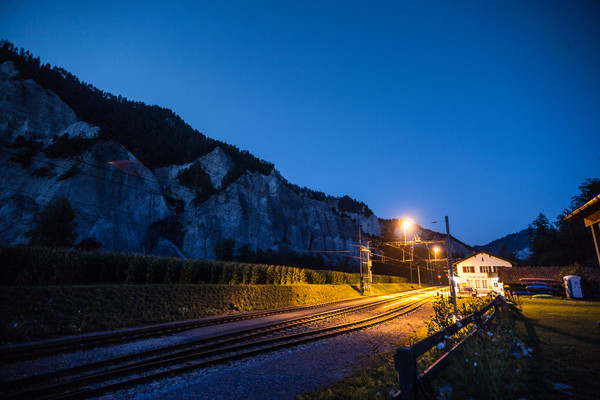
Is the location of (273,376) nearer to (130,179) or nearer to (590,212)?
(590,212)

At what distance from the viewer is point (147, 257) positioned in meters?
19.3

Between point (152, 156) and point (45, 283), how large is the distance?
57580 millimetres

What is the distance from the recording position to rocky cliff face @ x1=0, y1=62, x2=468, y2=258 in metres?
42.8

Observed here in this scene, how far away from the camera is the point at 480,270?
56.0 meters

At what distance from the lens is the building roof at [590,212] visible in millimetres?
7418

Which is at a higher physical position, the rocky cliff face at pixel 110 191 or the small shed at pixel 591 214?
the rocky cliff face at pixel 110 191

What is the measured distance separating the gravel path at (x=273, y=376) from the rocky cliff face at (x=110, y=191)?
35551mm

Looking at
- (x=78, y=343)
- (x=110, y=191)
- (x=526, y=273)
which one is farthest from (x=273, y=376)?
(x=110, y=191)

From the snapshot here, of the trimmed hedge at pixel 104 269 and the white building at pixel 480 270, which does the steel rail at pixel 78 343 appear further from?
the white building at pixel 480 270

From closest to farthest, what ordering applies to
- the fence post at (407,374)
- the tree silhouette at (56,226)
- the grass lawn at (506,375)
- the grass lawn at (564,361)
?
the fence post at (407,374)
the grass lawn at (506,375)
the grass lawn at (564,361)
the tree silhouette at (56,226)

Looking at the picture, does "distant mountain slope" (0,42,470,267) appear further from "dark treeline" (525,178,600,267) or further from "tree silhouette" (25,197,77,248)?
"dark treeline" (525,178,600,267)

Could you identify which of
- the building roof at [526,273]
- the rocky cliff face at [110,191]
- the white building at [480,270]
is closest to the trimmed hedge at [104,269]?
the rocky cliff face at [110,191]

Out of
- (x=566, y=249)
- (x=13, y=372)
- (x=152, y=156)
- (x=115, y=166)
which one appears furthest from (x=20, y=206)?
(x=566, y=249)

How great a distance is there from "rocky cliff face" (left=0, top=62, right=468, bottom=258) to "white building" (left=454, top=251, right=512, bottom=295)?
102 ft
